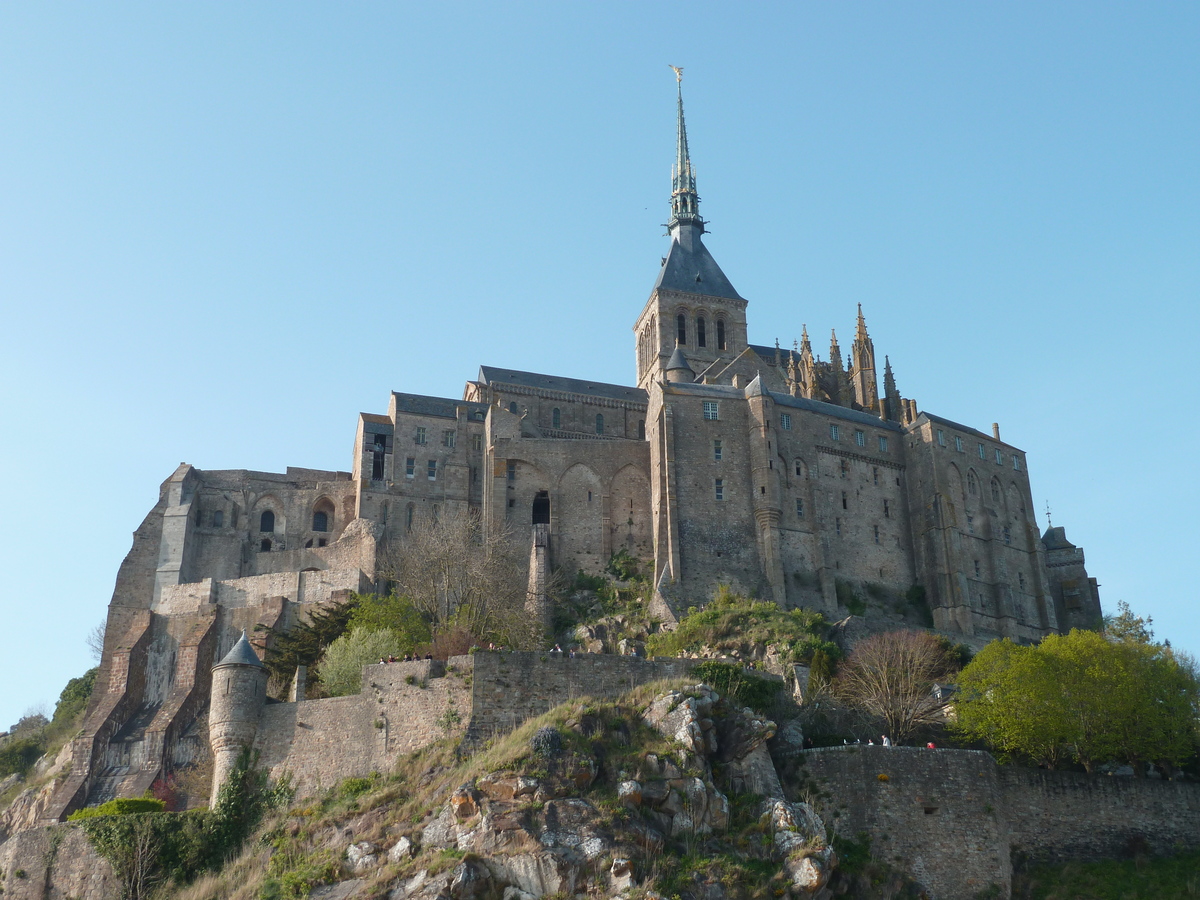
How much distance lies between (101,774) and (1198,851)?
43031 millimetres

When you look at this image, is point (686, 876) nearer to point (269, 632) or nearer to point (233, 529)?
point (269, 632)

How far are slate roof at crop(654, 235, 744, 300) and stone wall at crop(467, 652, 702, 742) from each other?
55929mm

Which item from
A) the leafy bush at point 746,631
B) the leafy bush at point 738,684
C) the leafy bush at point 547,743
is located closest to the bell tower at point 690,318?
the leafy bush at point 746,631

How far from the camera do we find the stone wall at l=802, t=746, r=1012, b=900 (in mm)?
40375

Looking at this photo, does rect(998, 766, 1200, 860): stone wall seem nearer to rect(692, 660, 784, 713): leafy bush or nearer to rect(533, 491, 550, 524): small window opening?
rect(692, 660, 784, 713): leafy bush

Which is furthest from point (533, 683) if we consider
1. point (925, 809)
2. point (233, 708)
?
point (925, 809)

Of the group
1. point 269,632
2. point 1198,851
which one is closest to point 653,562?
point 269,632

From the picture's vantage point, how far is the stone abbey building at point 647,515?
65812 millimetres

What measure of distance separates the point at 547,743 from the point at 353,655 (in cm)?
1171

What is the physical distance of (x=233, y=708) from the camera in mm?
44719

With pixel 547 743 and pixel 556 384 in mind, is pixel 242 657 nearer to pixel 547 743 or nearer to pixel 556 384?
pixel 547 743

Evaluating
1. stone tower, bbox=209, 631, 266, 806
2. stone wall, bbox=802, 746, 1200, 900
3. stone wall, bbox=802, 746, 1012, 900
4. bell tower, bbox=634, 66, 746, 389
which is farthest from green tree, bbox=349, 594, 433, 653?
bell tower, bbox=634, 66, 746, 389

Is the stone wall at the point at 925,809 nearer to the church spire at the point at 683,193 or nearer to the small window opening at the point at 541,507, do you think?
the small window opening at the point at 541,507

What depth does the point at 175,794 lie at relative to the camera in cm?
5325
